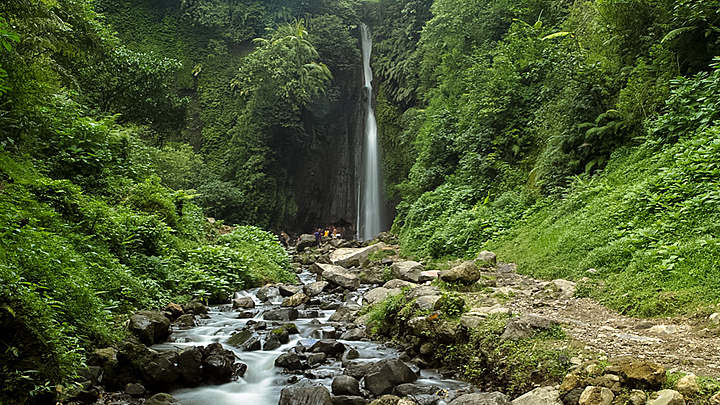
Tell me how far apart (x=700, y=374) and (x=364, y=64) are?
33114mm

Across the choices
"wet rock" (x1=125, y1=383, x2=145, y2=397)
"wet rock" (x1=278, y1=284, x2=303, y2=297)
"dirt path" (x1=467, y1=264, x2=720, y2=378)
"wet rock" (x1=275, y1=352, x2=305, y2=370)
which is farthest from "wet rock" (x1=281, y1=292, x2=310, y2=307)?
"wet rock" (x1=125, y1=383, x2=145, y2=397)

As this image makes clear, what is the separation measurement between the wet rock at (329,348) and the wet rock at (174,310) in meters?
2.95

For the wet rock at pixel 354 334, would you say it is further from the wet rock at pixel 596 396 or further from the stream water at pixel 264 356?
the wet rock at pixel 596 396

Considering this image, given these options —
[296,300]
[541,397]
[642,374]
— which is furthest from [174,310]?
[642,374]

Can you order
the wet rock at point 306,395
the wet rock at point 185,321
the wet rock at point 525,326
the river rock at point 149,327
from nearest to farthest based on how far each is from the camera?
the wet rock at point 306,395, the wet rock at point 525,326, the river rock at point 149,327, the wet rock at point 185,321

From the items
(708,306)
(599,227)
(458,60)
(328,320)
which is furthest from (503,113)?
(708,306)

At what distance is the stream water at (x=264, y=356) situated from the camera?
4.83 meters

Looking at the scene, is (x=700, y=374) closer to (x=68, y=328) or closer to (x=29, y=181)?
(x=68, y=328)

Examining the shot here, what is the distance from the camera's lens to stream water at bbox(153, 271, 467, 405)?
483 cm

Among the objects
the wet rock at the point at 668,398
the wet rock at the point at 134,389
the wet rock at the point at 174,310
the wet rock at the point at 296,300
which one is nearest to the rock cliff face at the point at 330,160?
the wet rock at the point at 296,300

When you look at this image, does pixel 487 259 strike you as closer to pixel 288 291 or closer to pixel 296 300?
pixel 296 300

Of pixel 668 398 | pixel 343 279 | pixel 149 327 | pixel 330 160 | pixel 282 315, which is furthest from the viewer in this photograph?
pixel 330 160

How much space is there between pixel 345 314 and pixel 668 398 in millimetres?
6050

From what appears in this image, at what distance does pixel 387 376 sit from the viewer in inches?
185
